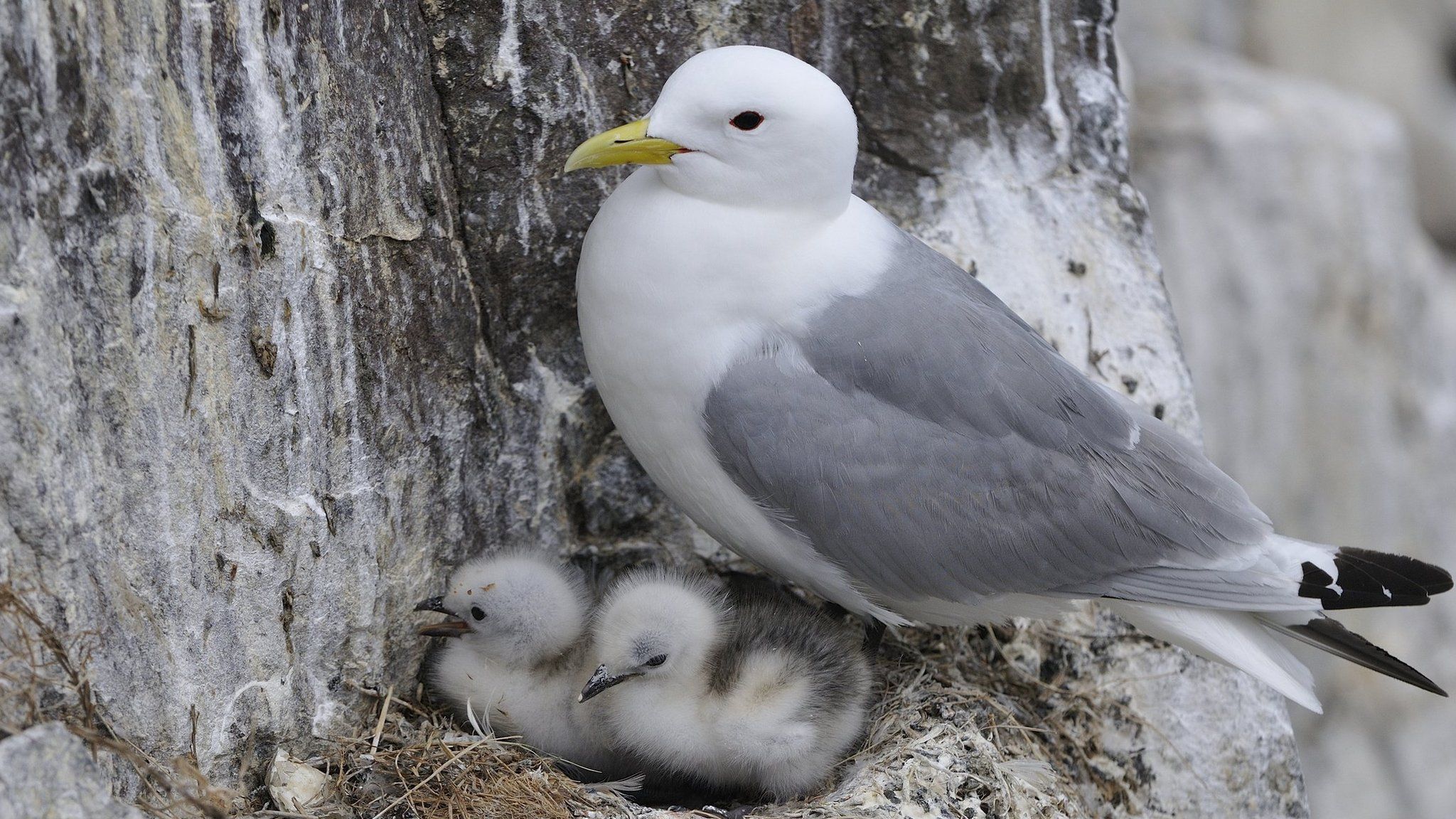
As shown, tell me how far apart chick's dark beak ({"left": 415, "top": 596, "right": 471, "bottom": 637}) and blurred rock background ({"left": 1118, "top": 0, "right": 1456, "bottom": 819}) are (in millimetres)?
4631

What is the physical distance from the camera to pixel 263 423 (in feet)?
7.91

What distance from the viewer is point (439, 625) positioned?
2.86m

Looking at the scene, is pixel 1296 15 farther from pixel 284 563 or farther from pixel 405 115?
pixel 284 563

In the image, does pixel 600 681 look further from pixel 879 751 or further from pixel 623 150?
pixel 623 150

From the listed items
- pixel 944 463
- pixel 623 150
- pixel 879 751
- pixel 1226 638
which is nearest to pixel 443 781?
pixel 879 751

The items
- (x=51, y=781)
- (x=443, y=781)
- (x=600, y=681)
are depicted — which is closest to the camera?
(x=51, y=781)

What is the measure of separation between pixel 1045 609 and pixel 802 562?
53 centimetres

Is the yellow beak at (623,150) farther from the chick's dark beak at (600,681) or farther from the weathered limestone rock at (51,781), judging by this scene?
the weathered limestone rock at (51,781)

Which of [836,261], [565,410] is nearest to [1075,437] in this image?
[836,261]

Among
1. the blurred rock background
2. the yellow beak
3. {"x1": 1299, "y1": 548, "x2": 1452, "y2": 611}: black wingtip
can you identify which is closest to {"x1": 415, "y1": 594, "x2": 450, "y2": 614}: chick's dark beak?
the yellow beak

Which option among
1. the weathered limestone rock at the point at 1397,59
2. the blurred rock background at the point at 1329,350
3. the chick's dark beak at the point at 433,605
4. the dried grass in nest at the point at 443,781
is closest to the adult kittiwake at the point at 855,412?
the chick's dark beak at the point at 433,605

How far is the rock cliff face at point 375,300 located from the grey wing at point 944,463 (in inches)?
18.8

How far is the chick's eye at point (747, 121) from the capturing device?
2.57 metres

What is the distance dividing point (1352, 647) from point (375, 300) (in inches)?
84.7
